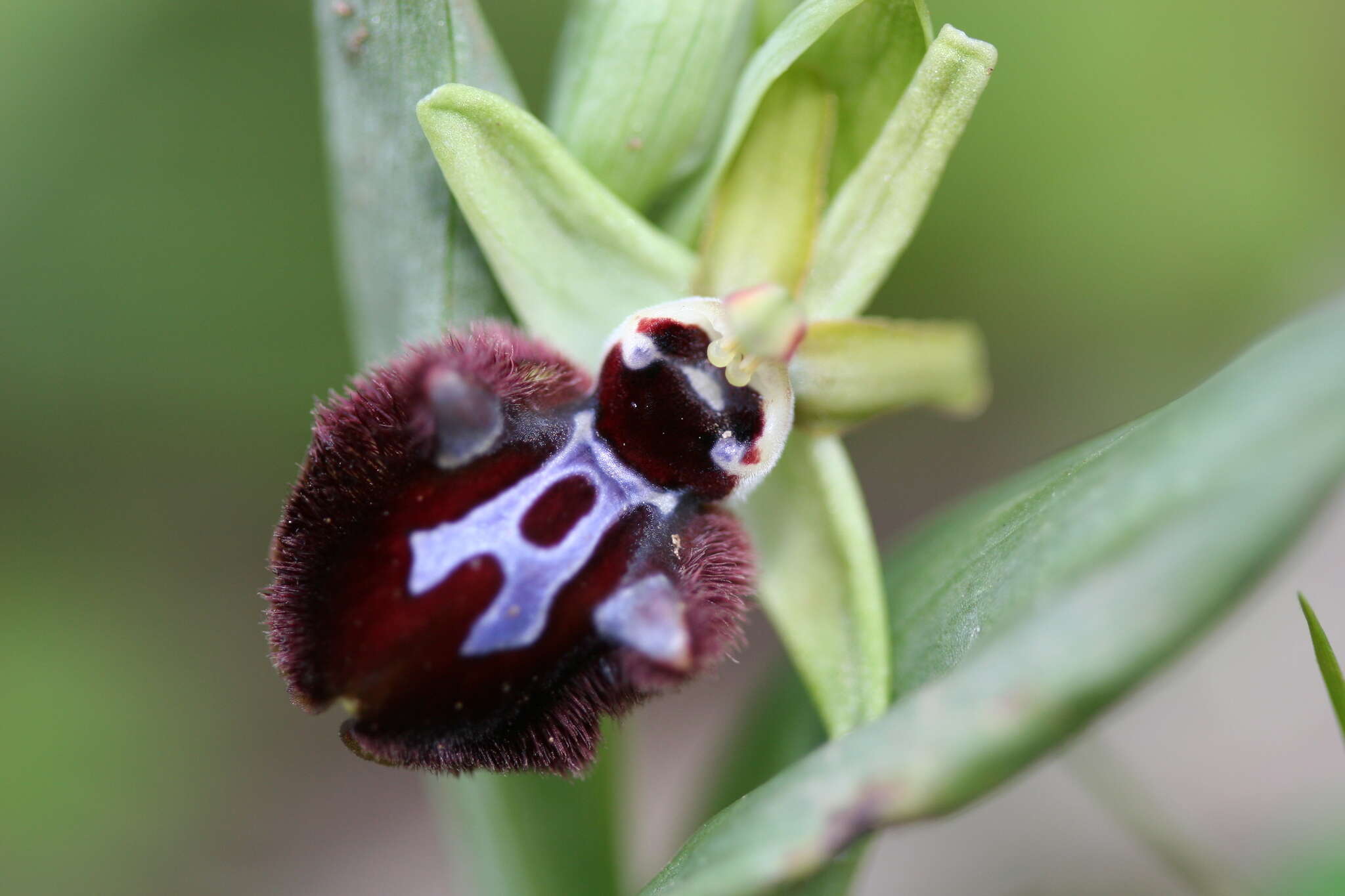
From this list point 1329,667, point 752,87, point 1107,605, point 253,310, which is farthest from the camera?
point 253,310

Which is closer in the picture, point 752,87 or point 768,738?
point 752,87

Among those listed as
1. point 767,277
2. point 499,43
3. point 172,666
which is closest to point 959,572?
point 767,277

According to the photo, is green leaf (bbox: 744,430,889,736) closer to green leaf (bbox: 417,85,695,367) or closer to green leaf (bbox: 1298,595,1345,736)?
green leaf (bbox: 417,85,695,367)

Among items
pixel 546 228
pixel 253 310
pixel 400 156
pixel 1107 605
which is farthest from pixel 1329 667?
pixel 253 310

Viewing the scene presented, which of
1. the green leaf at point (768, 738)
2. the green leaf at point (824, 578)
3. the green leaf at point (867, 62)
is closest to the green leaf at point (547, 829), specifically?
the green leaf at point (768, 738)

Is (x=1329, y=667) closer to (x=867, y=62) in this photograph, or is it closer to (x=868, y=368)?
(x=868, y=368)

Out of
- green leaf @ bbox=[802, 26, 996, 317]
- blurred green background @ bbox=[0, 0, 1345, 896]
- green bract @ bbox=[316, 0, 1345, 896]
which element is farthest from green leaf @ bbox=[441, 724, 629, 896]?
blurred green background @ bbox=[0, 0, 1345, 896]
